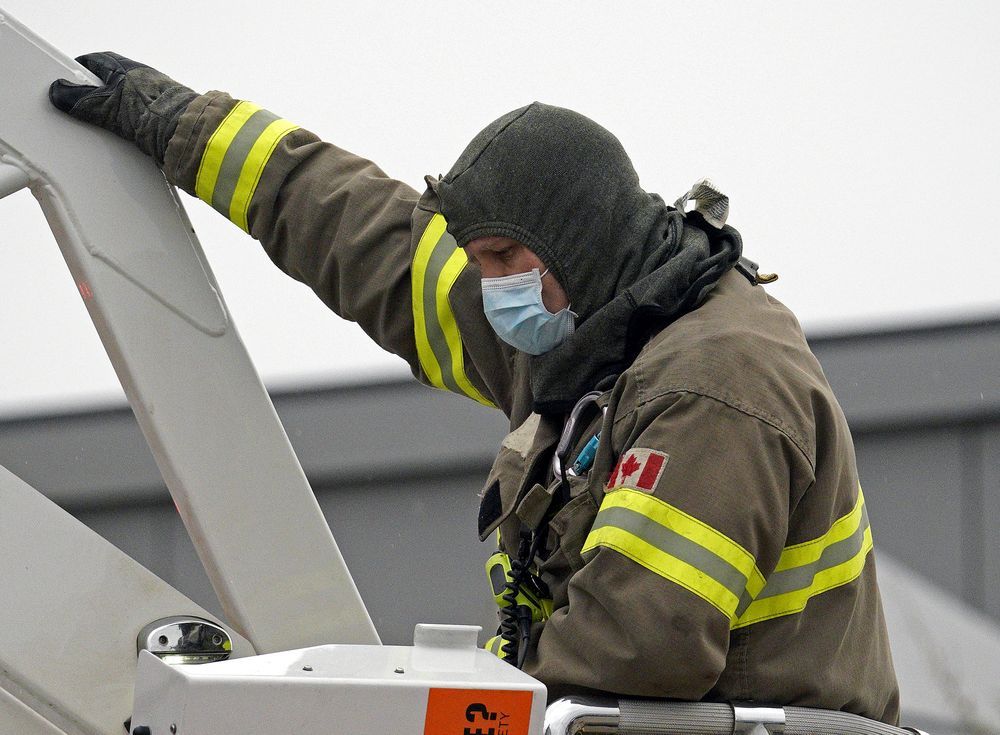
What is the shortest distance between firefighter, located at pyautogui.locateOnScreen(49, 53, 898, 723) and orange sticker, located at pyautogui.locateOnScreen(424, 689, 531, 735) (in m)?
0.21

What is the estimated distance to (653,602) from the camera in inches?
52.0

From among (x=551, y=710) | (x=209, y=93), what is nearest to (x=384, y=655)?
(x=551, y=710)

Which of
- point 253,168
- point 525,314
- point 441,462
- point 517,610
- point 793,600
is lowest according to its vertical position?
point 441,462

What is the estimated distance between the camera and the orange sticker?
1.13 metres

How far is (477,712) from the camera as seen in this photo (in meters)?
1.14

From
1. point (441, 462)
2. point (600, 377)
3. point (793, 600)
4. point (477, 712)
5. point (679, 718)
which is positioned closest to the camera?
point (477, 712)

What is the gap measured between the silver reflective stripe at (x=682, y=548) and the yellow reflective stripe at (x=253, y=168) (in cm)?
100

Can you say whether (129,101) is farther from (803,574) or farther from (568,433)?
(803,574)

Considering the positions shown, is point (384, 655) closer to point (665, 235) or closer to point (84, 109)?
point (665, 235)

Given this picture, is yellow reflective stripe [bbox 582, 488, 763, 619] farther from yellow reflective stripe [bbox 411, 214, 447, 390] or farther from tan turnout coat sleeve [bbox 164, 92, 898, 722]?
yellow reflective stripe [bbox 411, 214, 447, 390]

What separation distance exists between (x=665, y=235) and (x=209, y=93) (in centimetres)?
85

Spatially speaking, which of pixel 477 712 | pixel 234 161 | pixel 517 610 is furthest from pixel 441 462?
pixel 477 712

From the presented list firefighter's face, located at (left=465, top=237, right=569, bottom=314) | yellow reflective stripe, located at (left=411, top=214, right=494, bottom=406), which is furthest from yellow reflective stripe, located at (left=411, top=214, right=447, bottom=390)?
firefighter's face, located at (left=465, top=237, right=569, bottom=314)

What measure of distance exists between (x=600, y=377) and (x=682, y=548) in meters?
0.38
